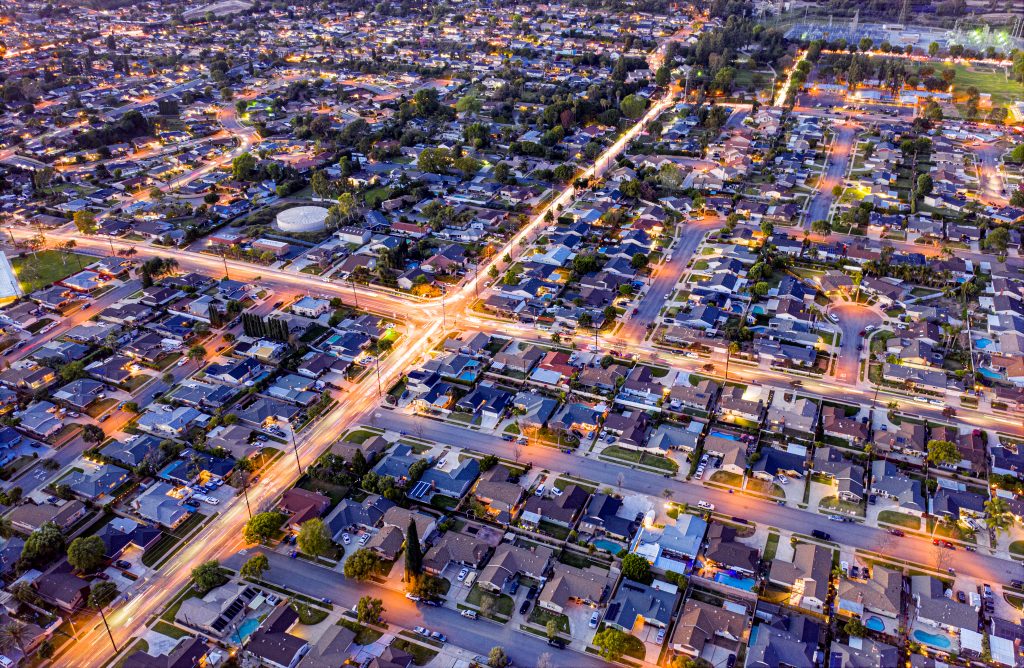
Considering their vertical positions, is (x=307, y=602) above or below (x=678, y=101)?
below

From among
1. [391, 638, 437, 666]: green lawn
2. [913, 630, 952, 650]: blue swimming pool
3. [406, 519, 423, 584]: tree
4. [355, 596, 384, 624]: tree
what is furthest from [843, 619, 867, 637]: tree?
[355, 596, 384, 624]: tree

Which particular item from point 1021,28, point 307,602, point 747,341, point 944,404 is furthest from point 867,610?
point 1021,28

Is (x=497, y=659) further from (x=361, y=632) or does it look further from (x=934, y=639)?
(x=934, y=639)

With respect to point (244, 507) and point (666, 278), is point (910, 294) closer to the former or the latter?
point (666, 278)

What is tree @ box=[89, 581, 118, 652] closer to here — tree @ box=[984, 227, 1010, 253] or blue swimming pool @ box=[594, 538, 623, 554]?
blue swimming pool @ box=[594, 538, 623, 554]

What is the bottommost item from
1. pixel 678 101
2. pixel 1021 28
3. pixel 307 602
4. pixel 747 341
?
pixel 307 602

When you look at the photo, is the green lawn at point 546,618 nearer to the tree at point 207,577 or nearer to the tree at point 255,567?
the tree at point 255,567
